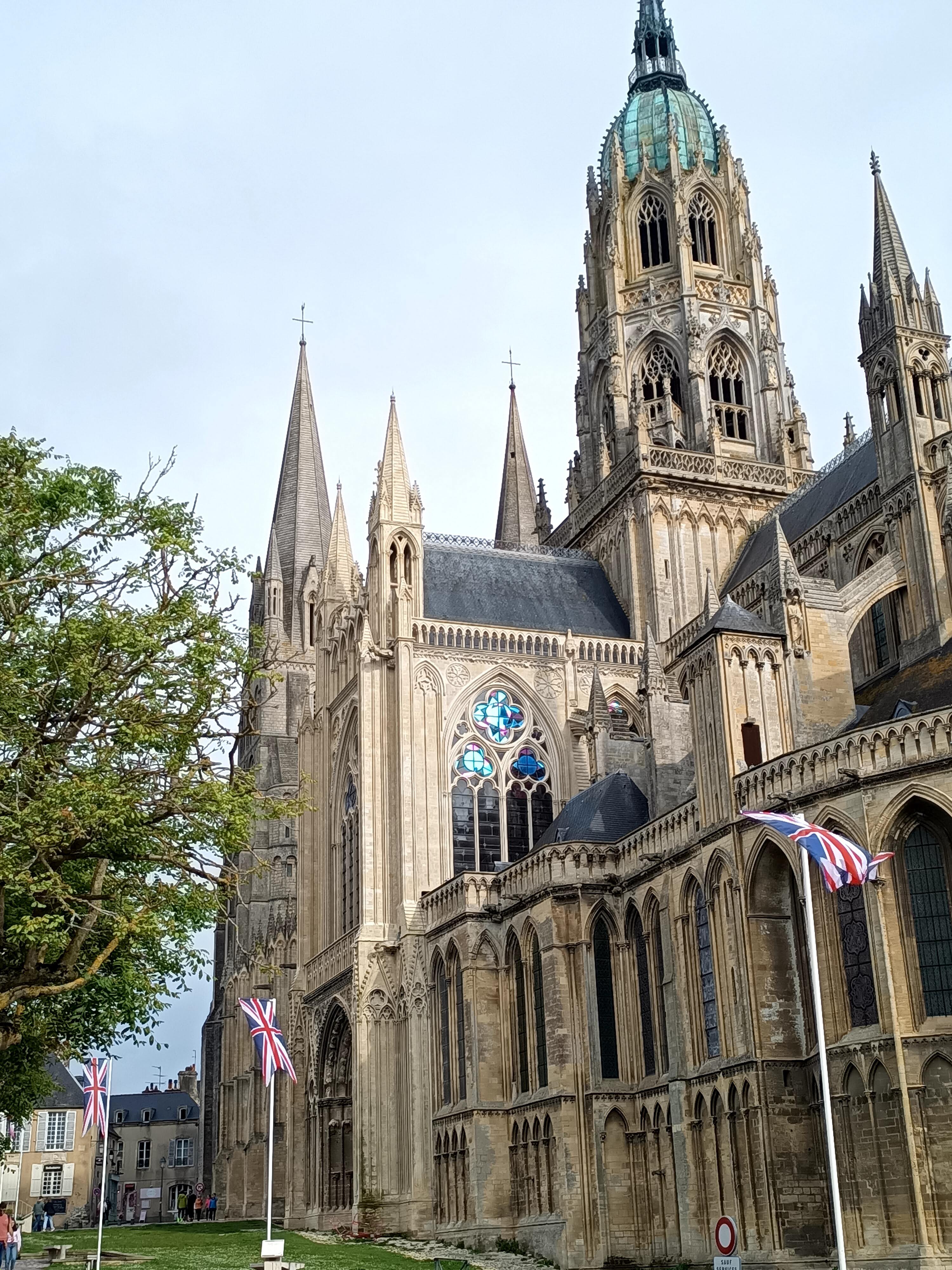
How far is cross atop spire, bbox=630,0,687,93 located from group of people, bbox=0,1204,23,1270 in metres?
47.9

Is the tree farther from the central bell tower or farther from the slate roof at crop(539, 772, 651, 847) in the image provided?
the central bell tower

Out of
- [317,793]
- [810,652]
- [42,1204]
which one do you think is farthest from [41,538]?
[42,1204]

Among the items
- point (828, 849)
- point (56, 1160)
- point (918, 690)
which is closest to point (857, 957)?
point (918, 690)

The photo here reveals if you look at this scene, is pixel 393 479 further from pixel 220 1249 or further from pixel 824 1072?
pixel 824 1072

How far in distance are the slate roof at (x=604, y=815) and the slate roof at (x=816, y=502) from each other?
10.3 meters

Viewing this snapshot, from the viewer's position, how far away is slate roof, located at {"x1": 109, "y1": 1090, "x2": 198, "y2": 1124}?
98250 mm

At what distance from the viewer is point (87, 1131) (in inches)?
1469

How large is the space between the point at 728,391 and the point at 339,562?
1686 centimetres

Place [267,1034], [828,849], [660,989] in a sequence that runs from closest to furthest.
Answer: [828,849], [267,1034], [660,989]

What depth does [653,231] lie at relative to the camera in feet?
187

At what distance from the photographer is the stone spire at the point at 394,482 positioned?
4731 centimetres

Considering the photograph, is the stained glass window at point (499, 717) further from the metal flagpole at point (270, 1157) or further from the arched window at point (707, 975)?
the arched window at point (707, 975)

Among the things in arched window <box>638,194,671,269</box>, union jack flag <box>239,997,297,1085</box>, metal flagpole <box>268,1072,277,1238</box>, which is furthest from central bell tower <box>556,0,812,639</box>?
union jack flag <box>239,997,297,1085</box>

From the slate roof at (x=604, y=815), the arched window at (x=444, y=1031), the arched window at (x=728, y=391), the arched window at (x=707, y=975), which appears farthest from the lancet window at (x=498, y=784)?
the arched window at (x=728, y=391)
